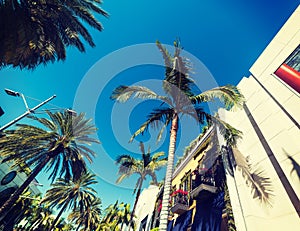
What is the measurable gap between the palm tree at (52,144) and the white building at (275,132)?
47.3ft

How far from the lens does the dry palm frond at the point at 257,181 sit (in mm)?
7512

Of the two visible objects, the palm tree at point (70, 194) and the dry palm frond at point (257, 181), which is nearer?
the dry palm frond at point (257, 181)

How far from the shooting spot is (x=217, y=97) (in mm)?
9484

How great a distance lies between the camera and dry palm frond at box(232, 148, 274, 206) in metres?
7.51

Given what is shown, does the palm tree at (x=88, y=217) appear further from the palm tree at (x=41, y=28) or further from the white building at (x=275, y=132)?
the white building at (x=275, y=132)

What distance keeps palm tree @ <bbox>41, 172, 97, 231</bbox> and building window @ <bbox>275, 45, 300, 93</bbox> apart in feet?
89.7

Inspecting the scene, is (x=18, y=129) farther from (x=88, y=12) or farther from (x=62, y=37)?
(x=88, y=12)

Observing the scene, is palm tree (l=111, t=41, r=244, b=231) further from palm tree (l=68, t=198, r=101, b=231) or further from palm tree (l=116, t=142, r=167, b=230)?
palm tree (l=68, t=198, r=101, b=231)

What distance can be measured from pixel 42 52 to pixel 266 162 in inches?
599

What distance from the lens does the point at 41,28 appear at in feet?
34.6

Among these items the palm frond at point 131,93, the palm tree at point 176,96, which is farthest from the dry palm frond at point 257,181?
the palm frond at point 131,93

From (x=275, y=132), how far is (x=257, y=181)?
262cm

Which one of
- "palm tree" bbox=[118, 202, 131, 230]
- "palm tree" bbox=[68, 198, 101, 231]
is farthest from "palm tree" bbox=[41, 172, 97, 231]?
"palm tree" bbox=[118, 202, 131, 230]

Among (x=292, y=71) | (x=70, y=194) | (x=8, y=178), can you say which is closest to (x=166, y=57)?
(x=292, y=71)
